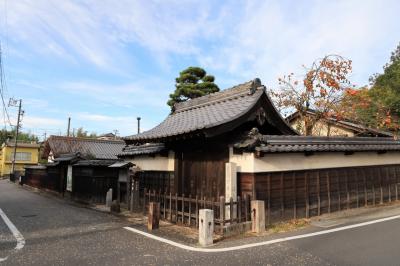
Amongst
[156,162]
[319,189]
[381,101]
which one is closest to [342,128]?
[381,101]

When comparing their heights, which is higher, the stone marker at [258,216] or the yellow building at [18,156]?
the yellow building at [18,156]

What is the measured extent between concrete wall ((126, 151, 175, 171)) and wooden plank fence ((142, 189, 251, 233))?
149 cm

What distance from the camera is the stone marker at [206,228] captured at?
310 inches

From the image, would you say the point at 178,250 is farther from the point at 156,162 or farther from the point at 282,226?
the point at 156,162

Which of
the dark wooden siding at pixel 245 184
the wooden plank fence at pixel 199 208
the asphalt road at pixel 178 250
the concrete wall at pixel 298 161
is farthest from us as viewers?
the concrete wall at pixel 298 161

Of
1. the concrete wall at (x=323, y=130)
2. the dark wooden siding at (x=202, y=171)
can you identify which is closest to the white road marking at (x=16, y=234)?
the dark wooden siding at (x=202, y=171)

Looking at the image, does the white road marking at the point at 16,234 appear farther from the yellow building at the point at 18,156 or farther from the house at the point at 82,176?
the yellow building at the point at 18,156

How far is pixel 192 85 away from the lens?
30297 millimetres

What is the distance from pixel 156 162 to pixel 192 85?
17.2 metres

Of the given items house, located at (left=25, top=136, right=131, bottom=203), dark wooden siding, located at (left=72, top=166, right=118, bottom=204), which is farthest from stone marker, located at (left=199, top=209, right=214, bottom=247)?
Result: dark wooden siding, located at (left=72, top=166, right=118, bottom=204)

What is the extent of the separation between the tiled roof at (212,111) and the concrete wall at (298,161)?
1.42 m

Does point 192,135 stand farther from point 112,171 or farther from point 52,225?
point 112,171

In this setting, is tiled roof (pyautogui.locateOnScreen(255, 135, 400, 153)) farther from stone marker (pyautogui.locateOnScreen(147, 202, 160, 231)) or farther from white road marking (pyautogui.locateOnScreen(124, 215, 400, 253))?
stone marker (pyautogui.locateOnScreen(147, 202, 160, 231))

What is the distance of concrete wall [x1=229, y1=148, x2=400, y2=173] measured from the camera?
9.73m
